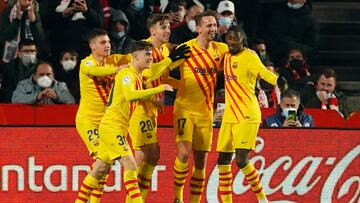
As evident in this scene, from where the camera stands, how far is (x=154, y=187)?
21.2 meters

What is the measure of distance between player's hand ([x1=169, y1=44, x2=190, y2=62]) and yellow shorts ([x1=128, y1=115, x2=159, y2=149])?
0.71 meters

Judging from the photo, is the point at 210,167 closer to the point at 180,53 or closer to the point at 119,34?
the point at 180,53

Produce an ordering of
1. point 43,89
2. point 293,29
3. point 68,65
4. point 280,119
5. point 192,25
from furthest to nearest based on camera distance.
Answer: point 293,29
point 192,25
point 68,65
point 43,89
point 280,119

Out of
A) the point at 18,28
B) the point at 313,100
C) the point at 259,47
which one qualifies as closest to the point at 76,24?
the point at 18,28

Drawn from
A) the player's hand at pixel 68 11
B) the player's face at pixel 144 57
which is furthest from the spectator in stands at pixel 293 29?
the player's face at pixel 144 57

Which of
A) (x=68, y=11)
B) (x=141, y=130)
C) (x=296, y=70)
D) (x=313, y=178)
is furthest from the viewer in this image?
(x=296, y=70)

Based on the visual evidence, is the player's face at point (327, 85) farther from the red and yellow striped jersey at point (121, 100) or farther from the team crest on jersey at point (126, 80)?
the team crest on jersey at point (126, 80)

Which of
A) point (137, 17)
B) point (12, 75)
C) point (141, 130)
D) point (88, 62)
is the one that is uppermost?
point (137, 17)

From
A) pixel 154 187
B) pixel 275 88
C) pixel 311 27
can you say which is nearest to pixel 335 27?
pixel 311 27

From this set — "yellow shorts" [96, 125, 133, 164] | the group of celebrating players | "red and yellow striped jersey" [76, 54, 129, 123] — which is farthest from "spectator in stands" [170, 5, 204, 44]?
"yellow shorts" [96, 125, 133, 164]

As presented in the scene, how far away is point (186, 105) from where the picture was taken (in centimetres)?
2017

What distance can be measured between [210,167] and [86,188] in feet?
6.42

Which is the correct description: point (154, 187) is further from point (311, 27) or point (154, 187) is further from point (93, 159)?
point (311, 27)

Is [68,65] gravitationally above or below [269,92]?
above
